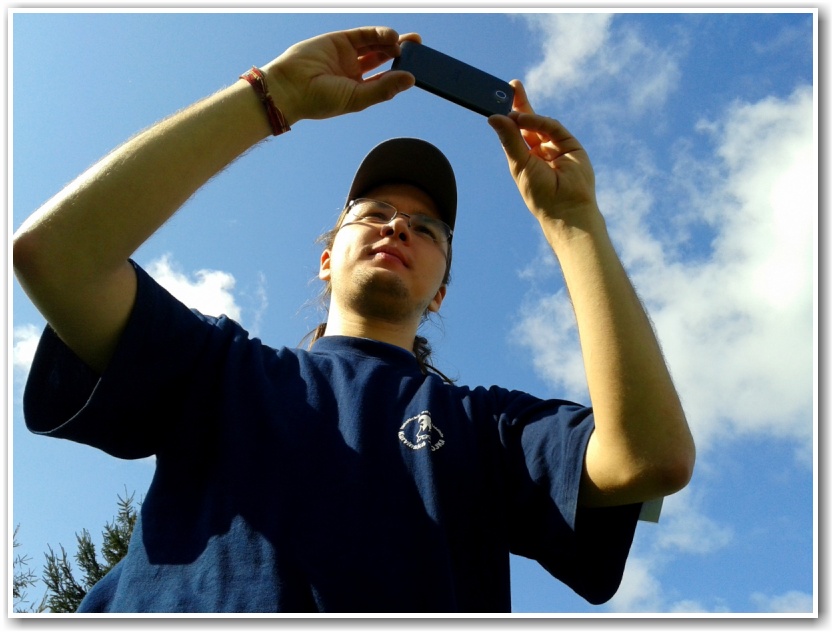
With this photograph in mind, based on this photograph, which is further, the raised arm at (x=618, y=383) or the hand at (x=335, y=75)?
→ the hand at (x=335, y=75)

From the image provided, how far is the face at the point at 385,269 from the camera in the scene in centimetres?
284

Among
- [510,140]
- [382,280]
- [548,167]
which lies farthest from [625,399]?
[382,280]

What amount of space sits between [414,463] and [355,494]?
8.5 inches

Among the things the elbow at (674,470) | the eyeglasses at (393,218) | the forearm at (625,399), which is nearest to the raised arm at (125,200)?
the eyeglasses at (393,218)

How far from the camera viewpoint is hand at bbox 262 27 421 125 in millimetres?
2234

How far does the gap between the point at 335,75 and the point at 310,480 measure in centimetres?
133

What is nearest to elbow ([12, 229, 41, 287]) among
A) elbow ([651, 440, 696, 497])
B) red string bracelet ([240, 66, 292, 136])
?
red string bracelet ([240, 66, 292, 136])

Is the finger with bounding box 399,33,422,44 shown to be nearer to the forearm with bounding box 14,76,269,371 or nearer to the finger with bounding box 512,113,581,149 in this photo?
the finger with bounding box 512,113,581,149

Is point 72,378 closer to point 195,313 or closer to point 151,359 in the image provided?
point 151,359

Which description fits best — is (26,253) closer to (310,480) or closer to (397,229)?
(310,480)

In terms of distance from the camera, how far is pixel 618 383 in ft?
6.13

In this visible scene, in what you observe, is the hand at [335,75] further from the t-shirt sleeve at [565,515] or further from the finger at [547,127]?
the t-shirt sleeve at [565,515]
